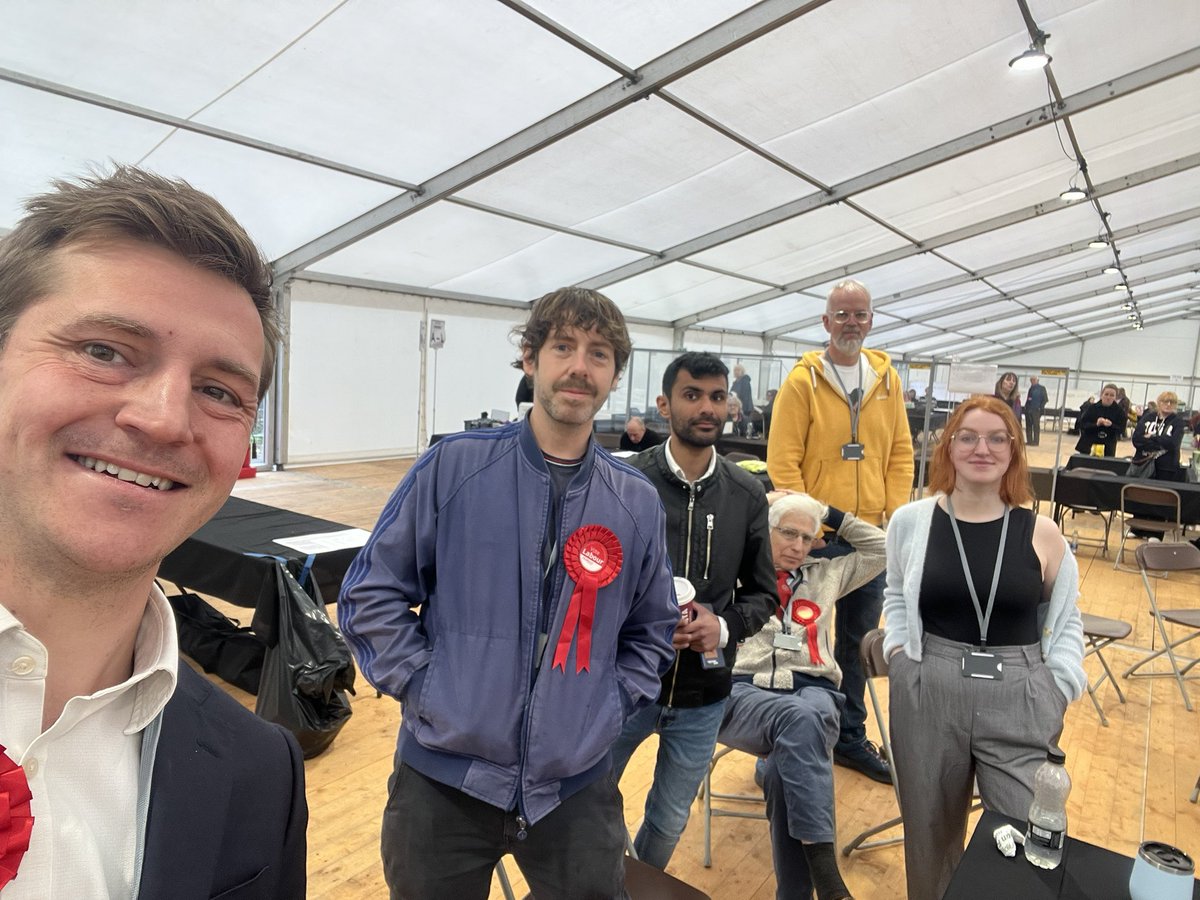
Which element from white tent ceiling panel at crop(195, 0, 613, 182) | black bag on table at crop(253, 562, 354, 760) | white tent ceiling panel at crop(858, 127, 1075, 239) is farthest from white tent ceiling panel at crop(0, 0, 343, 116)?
white tent ceiling panel at crop(858, 127, 1075, 239)

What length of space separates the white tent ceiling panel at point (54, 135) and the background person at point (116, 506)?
4944 mm

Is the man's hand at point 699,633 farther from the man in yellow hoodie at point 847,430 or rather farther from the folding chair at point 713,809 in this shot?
the man in yellow hoodie at point 847,430

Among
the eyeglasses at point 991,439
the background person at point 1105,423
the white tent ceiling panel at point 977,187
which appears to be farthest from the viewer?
the background person at point 1105,423

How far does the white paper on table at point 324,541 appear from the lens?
297 cm

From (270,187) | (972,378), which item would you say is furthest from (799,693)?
(270,187)

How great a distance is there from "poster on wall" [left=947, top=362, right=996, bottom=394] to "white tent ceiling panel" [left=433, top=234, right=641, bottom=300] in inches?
212

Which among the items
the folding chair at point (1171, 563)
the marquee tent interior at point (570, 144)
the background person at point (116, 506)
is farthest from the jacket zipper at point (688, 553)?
the marquee tent interior at point (570, 144)

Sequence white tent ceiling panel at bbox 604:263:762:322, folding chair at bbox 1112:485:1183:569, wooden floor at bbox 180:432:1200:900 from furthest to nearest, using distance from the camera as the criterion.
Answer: white tent ceiling panel at bbox 604:263:762:322, folding chair at bbox 1112:485:1183:569, wooden floor at bbox 180:432:1200:900

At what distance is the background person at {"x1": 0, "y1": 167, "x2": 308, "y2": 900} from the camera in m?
0.57

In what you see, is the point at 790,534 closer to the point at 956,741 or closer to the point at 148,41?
the point at 956,741

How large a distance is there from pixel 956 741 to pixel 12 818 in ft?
6.70

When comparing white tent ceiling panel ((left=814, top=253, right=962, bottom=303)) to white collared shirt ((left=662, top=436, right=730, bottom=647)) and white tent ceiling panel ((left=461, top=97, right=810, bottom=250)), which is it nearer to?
white tent ceiling panel ((left=461, top=97, right=810, bottom=250))

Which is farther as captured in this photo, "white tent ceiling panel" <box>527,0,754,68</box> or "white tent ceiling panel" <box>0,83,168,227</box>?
"white tent ceiling panel" <box>0,83,168,227</box>

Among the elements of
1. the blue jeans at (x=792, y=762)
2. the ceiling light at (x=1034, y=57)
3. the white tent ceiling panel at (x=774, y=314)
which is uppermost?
the ceiling light at (x=1034, y=57)
